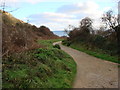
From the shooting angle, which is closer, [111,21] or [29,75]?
[29,75]

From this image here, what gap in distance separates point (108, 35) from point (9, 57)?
45.1 ft

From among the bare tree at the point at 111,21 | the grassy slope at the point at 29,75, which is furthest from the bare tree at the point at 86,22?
the grassy slope at the point at 29,75

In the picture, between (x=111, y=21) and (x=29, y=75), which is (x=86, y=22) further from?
(x=29, y=75)

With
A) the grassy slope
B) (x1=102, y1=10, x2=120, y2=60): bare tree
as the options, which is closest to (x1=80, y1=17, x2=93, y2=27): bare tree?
(x1=102, y1=10, x2=120, y2=60): bare tree

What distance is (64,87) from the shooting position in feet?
20.6

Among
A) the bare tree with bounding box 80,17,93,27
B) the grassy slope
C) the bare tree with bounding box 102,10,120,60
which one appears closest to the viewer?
the grassy slope

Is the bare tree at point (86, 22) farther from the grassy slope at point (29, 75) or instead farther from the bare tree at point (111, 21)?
the grassy slope at point (29, 75)

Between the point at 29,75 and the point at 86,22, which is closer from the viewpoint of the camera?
the point at 29,75

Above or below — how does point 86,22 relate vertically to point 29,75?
above

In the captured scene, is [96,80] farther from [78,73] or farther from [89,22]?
[89,22]

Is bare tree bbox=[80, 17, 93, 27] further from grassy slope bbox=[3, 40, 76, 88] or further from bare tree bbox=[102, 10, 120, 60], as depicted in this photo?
grassy slope bbox=[3, 40, 76, 88]

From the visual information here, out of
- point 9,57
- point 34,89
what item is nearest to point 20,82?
point 34,89

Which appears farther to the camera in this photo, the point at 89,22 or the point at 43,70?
the point at 89,22

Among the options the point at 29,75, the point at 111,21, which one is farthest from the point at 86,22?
the point at 29,75
